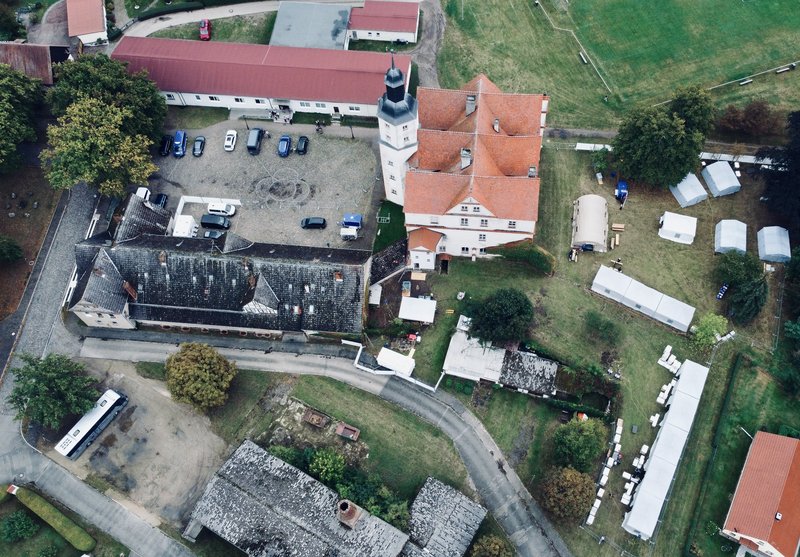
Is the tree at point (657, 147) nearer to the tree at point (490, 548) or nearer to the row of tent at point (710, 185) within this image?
the row of tent at point (710, 185)

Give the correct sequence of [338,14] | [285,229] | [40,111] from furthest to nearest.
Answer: [338,14] → [40,111] → [285,229]

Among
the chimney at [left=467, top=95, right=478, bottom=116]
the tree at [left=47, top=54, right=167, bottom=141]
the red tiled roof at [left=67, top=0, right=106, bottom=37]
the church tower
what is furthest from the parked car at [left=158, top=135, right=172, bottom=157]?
the chimney at [left=467, top=95, right=478, bottom=116]

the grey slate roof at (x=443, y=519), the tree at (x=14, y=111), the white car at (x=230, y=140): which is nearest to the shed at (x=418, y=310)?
the grey slate roof at (x=443, y=519)

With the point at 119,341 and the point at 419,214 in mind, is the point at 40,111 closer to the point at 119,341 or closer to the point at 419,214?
the point at 119,341

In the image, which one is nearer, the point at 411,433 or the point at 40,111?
the point at 411,433

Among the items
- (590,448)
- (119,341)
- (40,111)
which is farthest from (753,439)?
(40,111)

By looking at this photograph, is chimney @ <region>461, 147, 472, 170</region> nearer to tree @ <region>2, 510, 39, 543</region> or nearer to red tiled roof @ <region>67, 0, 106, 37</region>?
tree @ <region>2, 510, 39, 543</region>
